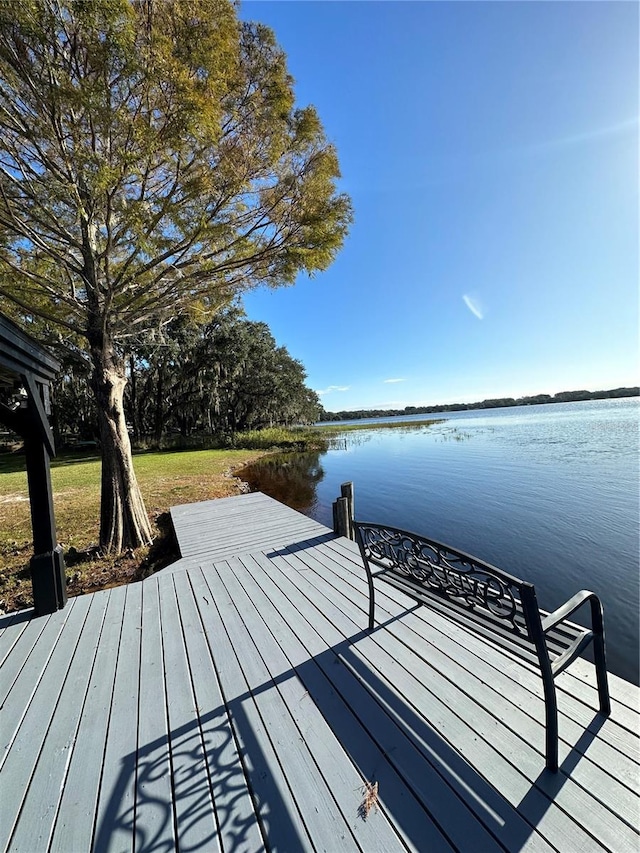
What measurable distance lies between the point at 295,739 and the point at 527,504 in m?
8.30

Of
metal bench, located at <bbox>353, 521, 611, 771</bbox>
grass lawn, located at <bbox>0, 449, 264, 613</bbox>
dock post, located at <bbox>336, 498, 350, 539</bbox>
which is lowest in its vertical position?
grass lawn, located at <bbox>0, 449, 264, 613</bbox>

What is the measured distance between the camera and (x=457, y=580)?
186 cm

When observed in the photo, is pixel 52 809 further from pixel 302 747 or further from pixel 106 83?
pixel 106 83

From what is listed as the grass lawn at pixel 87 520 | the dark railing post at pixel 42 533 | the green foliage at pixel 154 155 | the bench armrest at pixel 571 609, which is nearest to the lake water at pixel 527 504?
the grass lawn at pixel 87 520

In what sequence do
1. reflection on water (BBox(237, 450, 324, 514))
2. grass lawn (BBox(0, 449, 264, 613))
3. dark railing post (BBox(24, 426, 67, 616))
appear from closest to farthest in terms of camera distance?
dark railing post (BBox(24, 426, 67, 616))
grass lawn (BBox(0, 449, 264, 613))
reflection on water (BBox(237, 450, 324, 514))

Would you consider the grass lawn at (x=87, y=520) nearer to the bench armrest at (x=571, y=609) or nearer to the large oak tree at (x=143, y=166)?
the large oak tree at (x=143, y=166)

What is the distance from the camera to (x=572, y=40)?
489cm

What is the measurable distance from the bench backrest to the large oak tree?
3988mm

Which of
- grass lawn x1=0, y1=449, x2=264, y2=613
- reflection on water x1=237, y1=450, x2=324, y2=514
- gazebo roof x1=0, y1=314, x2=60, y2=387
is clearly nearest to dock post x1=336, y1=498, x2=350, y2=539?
grass lawn x1=0, y1=449, x2=264, y2=613

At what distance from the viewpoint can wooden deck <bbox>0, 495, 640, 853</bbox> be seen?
1323 millimetres

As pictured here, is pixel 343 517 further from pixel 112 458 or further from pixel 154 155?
pixel 154 155

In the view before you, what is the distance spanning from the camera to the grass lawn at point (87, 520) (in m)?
4.39

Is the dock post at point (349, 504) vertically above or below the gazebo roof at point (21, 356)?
below

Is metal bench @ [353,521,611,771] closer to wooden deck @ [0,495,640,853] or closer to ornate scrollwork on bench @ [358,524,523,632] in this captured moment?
ornate scrollwork on bench @ [358,524,523,632]
